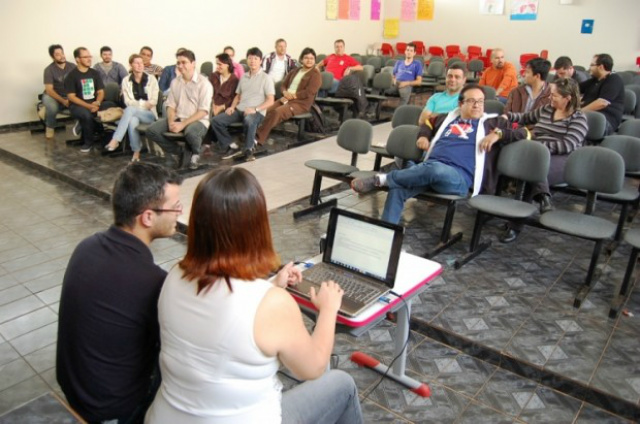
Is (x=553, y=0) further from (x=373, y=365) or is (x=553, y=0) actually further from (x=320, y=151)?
(x=373, y=365)

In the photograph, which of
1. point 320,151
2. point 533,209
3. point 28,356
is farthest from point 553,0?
point 28,356

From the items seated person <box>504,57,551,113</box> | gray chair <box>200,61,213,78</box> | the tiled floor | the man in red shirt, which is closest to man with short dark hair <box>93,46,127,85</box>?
gray chair <box>200,61,213,78</box>

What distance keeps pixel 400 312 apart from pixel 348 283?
1.19ft

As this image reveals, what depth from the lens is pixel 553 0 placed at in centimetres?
1000

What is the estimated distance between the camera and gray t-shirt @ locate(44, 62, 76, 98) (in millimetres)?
6618

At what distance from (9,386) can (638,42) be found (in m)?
10.7

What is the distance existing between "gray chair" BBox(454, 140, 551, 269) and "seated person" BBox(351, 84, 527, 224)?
0.14 meters

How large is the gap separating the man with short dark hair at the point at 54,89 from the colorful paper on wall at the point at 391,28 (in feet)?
26.1

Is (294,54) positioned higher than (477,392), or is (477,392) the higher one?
(294,54)

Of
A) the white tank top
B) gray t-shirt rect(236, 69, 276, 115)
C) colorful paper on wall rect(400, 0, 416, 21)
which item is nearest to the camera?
the white tank top

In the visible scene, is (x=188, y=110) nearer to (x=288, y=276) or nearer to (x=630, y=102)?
(x=288, y=276)

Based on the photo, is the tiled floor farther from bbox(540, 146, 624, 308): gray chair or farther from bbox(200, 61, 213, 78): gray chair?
bbox(200, 61, 213, 78): gray chair

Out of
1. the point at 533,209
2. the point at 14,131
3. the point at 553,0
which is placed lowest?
the point at 14,131

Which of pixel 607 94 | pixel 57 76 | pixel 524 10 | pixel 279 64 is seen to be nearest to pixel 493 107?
pixel 607 94
